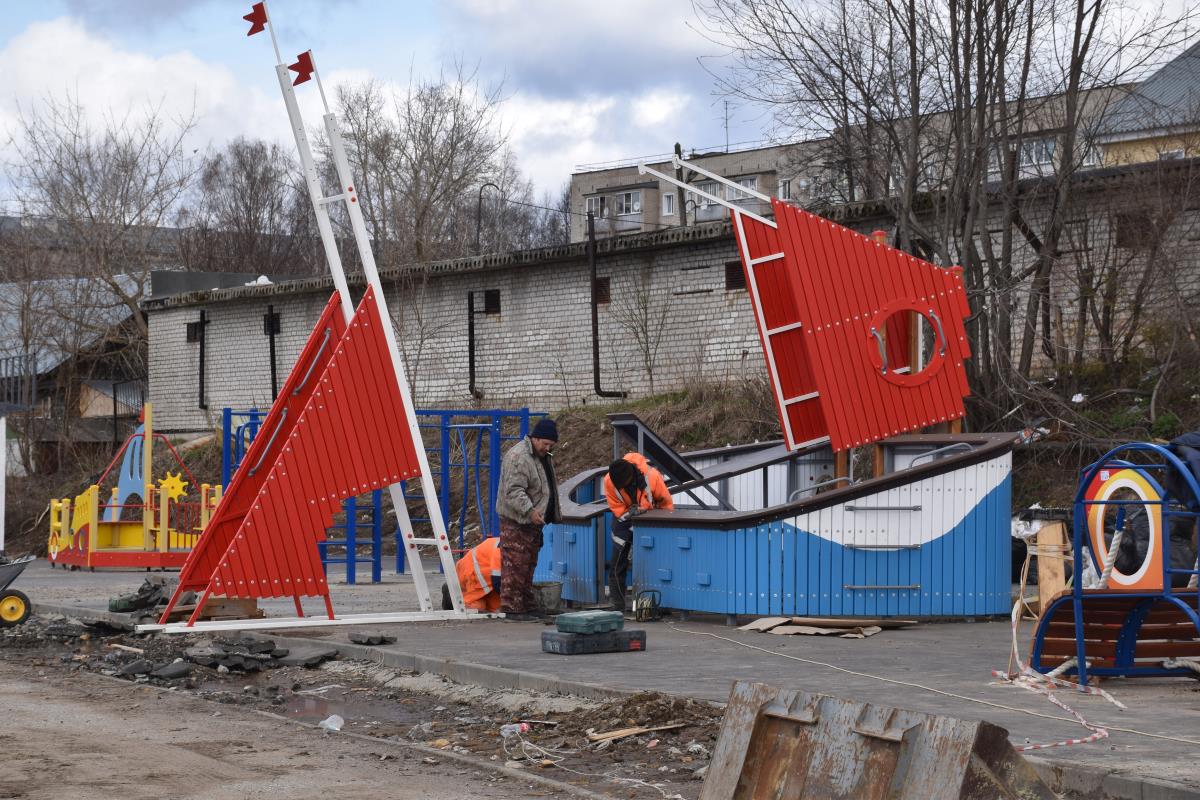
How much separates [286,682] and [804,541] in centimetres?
507

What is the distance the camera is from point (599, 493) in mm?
18625

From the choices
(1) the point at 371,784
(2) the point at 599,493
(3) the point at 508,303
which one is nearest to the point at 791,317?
(2) the point at 599,493

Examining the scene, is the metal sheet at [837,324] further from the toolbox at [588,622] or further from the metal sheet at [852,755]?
the metal sheet at [852,755]

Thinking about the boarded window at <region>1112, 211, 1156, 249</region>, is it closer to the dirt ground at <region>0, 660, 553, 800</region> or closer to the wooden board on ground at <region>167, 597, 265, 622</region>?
the wooden board on ground at <region>167, 597, 265, 622</region>

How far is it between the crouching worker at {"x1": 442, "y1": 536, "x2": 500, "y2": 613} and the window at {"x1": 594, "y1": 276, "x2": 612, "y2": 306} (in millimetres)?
18105

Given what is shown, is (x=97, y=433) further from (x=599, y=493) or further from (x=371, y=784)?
(x=371, y=784)

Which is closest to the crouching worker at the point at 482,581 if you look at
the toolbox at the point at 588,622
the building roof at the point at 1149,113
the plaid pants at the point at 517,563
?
the plaid pants at the point at 517,563

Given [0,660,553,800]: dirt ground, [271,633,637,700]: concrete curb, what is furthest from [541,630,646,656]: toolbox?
[0,660,553,800]: dirt ground

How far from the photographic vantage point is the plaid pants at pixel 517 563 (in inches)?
576

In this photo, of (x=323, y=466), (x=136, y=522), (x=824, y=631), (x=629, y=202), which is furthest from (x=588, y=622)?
(x=629, y=202)

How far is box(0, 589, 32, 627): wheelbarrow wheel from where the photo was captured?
15539mm

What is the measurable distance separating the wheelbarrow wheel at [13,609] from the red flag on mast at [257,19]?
6472mm

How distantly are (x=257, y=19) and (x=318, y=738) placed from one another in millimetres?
7981

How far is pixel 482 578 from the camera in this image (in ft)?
50.1
